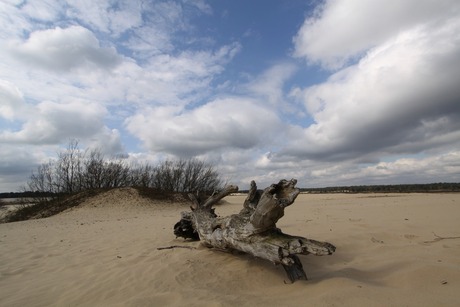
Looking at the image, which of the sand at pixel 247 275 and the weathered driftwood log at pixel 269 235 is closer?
the sand at pixel 247 275

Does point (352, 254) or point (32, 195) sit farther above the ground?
point (32, 195)

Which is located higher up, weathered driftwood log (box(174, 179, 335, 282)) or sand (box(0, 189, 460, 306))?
weathered driftwood log (box(174, 179, 335, 282))

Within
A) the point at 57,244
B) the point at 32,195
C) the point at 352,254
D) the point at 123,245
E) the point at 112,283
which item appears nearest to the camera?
the point at 112,283

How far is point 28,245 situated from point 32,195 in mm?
29550

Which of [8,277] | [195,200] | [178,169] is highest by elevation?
[178,169]

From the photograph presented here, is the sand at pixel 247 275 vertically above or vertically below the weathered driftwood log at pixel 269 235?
below

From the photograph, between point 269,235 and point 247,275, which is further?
point 247,275

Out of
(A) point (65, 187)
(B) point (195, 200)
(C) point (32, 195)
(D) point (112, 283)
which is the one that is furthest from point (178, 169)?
(D) point (112, 283)

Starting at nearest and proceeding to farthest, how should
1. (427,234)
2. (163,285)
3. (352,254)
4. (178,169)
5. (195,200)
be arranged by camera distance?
(163,285) < (352,254) < (427,234) < (195,200) < (178,169)

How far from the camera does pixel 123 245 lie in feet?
25.5

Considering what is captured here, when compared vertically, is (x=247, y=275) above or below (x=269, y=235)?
below

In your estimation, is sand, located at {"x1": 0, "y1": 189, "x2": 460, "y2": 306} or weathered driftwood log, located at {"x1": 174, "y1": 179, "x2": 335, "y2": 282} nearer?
sand, located at {"x1": 0, "y1": 189, "x2": 460, "y2": 306}

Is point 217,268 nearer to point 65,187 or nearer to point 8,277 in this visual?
point 8,277

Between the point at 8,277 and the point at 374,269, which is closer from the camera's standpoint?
the point at 374,269
